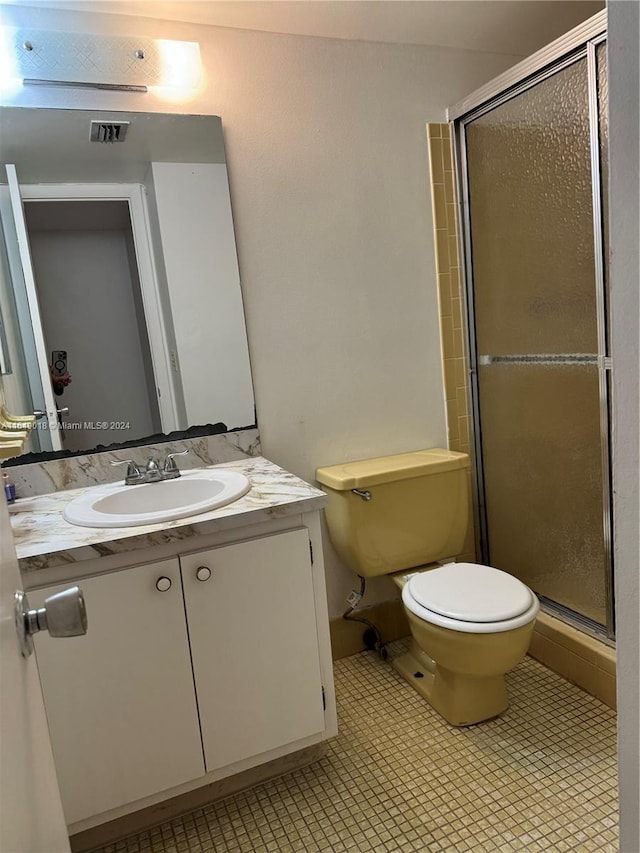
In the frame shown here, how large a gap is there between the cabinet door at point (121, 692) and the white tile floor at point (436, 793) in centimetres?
23

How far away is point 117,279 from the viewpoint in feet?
6.08

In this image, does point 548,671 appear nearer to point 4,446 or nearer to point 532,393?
point 532,393

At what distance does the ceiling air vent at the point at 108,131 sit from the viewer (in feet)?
5.85

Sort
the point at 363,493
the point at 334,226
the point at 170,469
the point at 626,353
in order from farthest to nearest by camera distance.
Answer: the point at 334,226
the point at 363,493
the point at 170,469
the point at 626,353

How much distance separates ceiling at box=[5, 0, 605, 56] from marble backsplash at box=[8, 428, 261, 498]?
4.08ft

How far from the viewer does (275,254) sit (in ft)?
6.68

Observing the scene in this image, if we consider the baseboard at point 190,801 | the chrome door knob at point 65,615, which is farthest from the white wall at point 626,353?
the baseboard at point 190,801

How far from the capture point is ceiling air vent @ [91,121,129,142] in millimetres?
1783

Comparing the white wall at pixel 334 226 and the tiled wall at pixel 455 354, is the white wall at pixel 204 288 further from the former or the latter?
the tiled wall at pixel 455 354

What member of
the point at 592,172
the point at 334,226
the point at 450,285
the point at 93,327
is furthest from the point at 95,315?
the point at 592,172

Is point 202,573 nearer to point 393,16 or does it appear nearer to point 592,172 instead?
point 592,172

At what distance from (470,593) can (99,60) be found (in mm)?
1849

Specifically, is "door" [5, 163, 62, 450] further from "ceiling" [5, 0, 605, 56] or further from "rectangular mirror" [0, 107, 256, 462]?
"ceiling" [5, 0, 605, 56]

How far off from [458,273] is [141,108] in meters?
1.20
